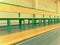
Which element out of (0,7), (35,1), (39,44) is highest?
(35,1)

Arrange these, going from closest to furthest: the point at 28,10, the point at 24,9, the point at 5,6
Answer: the point at 5,6 → the point at 24,9 → the point at 28,10

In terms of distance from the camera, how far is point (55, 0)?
23125mm

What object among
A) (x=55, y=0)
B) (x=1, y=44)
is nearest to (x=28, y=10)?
(x=1, y=44)

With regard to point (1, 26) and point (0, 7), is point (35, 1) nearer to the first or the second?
point (1, 26)

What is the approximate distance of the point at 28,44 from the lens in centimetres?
512

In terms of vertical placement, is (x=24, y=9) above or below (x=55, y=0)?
below

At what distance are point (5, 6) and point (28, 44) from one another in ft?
5.63

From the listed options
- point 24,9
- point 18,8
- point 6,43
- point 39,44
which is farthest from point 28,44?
point 24,9

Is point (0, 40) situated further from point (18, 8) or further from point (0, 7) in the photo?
point (18, 8)

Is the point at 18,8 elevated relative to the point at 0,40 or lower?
elevated

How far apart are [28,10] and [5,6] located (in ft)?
10.2

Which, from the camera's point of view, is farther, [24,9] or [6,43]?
[24,9]

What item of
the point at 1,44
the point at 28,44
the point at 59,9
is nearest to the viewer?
the point at 1,44

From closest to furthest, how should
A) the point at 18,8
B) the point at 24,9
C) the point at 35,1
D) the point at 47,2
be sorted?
1. the point at 18,8
2. the point at 24,9
3. the point at 35,1
4. the point at 47,2
